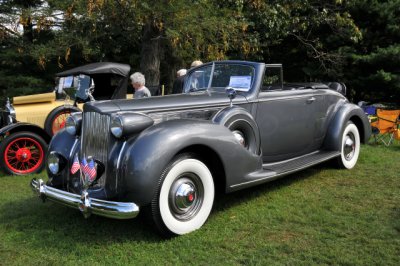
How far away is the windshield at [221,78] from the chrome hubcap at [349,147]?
6.38 feet

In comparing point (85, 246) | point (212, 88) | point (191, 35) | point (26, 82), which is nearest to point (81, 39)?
point (191, 35)

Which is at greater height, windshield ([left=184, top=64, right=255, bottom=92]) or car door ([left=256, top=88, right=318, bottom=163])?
windshield ([left=184, top=64, right=255, bottom=92])

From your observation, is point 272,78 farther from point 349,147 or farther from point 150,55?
point 150,55

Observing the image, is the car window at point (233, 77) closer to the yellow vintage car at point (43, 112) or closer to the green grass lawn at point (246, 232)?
the green grass lawn at point (246, 232)

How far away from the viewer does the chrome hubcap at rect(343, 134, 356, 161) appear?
5.67 meters

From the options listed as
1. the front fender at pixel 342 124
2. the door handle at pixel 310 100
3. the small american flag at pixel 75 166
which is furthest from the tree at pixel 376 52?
the small american flag at pixel 75 166

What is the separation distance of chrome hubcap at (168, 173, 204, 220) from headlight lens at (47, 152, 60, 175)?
48.2 inches

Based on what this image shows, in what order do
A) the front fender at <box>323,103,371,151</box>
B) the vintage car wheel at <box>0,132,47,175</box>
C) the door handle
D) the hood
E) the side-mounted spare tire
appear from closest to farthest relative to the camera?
the hood
the side-mounted spare tire
the door handle
the front fender at <box>323,103,371,151</box>
the vintage car wheel at <box>0,132,47,175</box>

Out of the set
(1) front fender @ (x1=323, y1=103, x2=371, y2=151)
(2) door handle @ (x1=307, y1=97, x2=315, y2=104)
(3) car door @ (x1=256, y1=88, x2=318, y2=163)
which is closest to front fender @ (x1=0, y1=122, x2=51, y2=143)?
(3) car door @ (x1=256, y1=88, x2=318, y2=163)

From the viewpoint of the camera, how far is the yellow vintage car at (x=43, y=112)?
632 cm

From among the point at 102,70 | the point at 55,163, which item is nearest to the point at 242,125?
the point at 55,163

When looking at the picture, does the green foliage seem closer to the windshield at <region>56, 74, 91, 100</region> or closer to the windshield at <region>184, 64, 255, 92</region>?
the windshield at <region>56, 74, 91, 100</region>

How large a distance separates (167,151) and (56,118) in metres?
4.09

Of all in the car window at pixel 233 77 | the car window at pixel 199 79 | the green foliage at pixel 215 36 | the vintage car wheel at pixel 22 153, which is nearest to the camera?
the car window at pixel 233 77
